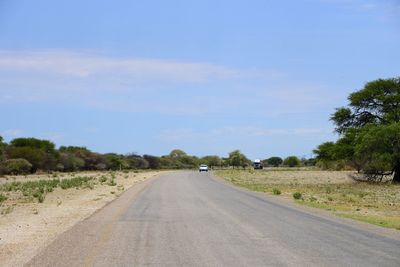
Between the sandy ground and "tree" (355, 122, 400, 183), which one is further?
"tree" (355, 122, 400, 183)

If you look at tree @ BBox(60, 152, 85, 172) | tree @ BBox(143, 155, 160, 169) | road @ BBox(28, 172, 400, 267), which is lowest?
road @ BBox(28, 172, 400, 267)

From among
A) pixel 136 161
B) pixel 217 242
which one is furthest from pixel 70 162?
pixel 217 242

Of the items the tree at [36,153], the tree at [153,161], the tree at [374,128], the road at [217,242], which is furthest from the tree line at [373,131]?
the tree at [153,161]

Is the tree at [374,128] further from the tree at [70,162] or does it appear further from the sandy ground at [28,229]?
the tree at [70,162]

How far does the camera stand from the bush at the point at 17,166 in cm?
8821

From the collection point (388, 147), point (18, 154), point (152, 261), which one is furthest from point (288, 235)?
point (18, 154)

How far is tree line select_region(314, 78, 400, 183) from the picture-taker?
170ft

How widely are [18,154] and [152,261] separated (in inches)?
3756

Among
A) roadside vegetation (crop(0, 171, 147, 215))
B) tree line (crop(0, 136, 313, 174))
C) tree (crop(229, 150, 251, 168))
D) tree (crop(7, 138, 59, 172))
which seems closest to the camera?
roadside vegetation (crop(0, 171, 147, 215))

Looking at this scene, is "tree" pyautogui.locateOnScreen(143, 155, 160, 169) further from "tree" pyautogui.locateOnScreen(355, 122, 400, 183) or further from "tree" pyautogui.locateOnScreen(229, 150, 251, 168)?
"tree" pyautogui.locateOnScreen(355, 122, 400, 183)

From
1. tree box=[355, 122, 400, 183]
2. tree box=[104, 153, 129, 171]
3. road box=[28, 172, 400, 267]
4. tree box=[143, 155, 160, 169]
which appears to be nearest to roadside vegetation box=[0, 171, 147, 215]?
road box=[28, 172, 400, 267]

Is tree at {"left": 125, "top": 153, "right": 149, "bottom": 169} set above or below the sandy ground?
above

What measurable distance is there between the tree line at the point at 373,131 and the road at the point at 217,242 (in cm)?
3413

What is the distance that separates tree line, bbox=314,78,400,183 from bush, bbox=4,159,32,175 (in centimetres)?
5043
